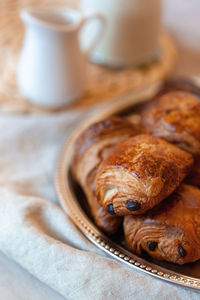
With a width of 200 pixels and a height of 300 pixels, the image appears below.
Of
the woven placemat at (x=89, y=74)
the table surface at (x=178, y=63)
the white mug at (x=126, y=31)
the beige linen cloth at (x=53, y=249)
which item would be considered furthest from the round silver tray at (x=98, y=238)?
the white mug at (x=126, y=31)

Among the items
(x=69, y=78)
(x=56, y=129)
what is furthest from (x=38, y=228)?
(x=69, y=78)

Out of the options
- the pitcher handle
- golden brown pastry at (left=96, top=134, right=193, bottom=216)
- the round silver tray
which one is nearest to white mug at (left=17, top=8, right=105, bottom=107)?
A: the pitcher handle

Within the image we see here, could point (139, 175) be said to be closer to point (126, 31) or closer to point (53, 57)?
point (53, 57)

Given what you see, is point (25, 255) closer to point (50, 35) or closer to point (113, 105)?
point (113, 105)

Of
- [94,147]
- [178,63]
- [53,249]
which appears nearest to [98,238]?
[53,249]

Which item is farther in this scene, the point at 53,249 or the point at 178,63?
the point at 178,63

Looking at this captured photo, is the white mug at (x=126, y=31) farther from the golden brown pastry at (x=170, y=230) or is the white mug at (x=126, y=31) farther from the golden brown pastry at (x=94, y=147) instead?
the golden brown pastry at (x=170, y=230)
